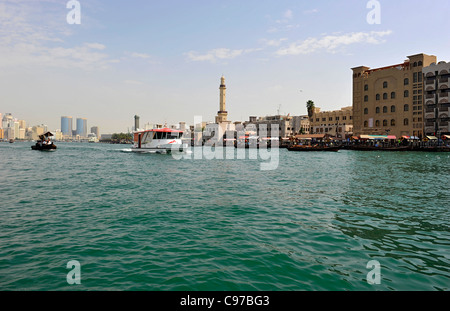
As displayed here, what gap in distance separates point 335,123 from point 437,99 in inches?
1344

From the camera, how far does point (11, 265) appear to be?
5902 mm

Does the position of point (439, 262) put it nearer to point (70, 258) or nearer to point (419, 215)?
point (419, 215)

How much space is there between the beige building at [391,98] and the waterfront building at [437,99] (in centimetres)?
127

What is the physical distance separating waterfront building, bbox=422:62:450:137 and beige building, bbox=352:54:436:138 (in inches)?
50.1

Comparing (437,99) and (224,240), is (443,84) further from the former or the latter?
(224,240)

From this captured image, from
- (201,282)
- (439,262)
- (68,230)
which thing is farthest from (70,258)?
(439,262)

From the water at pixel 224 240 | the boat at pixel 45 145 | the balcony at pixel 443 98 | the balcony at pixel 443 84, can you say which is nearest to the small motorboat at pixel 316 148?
the balcony at pixel 443 98

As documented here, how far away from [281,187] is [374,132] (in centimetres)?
6516

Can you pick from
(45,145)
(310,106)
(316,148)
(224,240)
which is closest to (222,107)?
(310,106)

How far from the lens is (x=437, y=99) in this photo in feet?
196

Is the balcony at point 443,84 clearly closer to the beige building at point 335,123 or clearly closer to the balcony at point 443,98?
the balcony at point 443,98

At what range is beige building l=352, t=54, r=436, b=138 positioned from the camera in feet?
207

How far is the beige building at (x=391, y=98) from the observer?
63.0 m
